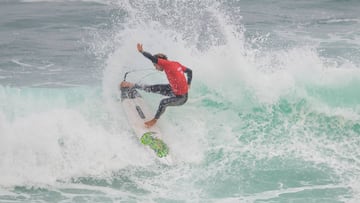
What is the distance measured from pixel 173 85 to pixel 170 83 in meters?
0.08

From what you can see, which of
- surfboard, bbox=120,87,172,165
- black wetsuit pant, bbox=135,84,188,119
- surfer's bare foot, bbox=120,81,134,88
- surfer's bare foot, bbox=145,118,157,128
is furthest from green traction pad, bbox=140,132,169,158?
surfer's bare foot, bbox=120,81,134,88

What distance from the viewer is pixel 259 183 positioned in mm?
10539

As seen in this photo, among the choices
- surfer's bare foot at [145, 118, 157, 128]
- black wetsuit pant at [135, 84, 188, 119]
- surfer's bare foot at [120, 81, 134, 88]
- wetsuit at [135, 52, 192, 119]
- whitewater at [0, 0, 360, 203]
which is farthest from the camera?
surfer's bare foot at [120, 81, 134, 88]

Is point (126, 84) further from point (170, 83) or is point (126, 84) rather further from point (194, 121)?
point (194, 121)

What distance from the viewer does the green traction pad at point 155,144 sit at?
1115 cm

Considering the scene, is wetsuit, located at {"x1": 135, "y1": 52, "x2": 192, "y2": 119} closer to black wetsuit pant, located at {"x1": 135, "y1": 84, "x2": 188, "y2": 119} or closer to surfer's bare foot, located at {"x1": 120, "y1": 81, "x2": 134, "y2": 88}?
black wetsuit pant, located at {"x1": 135, "y1": 84, "x2": 188, "y2": 119}

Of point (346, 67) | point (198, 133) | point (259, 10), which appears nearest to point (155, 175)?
point (198, 133)

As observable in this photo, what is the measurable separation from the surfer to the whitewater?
0.77 metres

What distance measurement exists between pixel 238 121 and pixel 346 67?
374 centimetres

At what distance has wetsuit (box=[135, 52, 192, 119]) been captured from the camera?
10.9m

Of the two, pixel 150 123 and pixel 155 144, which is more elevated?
pixel 150 123

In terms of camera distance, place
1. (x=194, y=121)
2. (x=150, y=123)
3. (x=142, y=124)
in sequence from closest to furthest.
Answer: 1. (x=150, y=123)
2. (x=142, y=124)
3. (x=194, y=121)

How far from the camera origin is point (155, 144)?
11242mm

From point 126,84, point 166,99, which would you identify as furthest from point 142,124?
point 126,84
